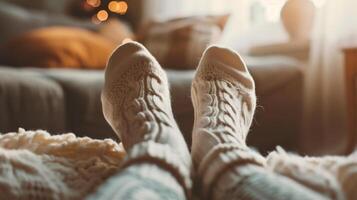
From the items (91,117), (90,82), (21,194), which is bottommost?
(91,117)

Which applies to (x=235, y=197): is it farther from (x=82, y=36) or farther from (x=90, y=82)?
(x=82, y=36)

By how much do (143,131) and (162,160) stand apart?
0.35ft

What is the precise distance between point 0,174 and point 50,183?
0.18 ft

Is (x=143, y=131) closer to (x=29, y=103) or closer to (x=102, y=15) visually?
(x=29, y=103)

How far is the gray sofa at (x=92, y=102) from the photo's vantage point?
5.15 feet

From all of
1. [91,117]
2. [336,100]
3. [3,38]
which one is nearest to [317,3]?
[336,100]

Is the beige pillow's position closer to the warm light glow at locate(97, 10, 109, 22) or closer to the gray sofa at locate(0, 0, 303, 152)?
the gray sofa at locate(0, 0, 303, 152)

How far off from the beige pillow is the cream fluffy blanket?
1460 millimetres

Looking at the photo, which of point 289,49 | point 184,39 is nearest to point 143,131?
point 184,39

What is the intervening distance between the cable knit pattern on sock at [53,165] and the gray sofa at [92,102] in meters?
0.88

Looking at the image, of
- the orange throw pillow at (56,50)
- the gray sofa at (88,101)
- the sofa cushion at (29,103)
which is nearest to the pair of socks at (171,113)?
the gray sofa at (88,101)

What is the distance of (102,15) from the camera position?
340cm

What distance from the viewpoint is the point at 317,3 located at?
235 cm

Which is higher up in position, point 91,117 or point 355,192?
point 355,192
